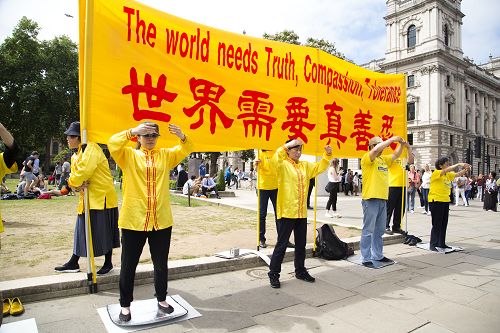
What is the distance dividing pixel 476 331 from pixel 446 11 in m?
59.8

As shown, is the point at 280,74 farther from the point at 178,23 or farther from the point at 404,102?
the point at 404,102

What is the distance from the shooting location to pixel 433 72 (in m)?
47.9

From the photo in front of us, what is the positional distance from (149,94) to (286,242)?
257 centimetres

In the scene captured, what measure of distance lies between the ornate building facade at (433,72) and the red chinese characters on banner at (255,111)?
48.9 m

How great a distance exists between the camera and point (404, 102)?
24.6 ft

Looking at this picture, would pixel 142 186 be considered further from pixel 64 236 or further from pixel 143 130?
pixel 64 236

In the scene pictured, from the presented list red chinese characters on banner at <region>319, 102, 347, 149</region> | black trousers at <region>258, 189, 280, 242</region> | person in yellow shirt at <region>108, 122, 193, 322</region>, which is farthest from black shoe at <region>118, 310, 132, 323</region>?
red chinese characters on banner at <region>319, 102, 347, 149</region>

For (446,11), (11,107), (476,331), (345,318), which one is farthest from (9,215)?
(446,11)

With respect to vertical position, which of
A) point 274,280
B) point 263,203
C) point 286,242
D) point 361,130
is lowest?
point 274,280

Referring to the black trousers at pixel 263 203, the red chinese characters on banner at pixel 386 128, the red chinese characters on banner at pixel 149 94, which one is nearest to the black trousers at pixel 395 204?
the red chinese characters on banner at pixel 386 128

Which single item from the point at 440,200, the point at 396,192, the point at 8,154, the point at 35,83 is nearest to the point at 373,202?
the point at 440,200

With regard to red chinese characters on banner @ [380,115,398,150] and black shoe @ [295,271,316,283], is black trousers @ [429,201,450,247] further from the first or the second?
black shoe @ [295,271,316,283]

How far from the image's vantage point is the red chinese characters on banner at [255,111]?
4.92m

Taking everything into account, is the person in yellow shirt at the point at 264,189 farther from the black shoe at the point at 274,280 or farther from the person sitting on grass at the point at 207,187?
the person sitting on grass at the point at 207,187
